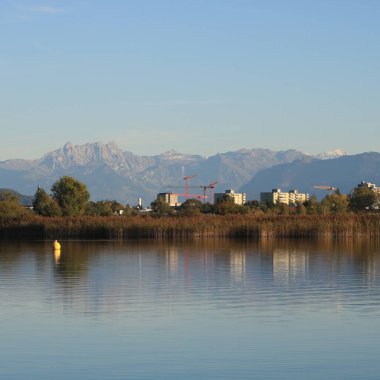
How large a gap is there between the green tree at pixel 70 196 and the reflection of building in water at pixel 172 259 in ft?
157

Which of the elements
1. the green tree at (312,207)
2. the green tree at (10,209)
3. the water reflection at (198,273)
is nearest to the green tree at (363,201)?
Answer: the green tree at (312,207)

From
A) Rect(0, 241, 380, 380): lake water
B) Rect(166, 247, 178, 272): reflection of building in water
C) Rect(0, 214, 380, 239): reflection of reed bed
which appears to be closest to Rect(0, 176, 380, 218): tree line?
Rect(0, 214, 380, 239): reflection of reed bed

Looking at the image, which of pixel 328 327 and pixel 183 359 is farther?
pixel 328 327

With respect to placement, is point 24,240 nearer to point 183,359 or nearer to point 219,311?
point 219,311

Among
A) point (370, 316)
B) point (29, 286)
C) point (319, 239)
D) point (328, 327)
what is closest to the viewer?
point (328, 327)

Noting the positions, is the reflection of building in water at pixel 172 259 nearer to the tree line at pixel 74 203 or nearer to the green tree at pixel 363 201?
the tree line at pixel 74 203

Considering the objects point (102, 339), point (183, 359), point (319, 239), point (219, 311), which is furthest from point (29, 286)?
point (319, 239)

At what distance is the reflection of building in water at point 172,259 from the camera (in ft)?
145

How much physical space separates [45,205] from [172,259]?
6263cm

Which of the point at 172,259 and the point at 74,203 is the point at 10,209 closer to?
the point at 74,203

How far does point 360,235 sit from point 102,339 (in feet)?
183

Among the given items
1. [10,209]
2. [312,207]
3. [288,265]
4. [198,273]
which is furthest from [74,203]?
[198,273]

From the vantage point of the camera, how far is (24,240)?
78625mm

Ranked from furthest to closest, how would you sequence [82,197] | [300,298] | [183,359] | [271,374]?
1. [82,197]
2. [300,298]
3. [183,359]
4. [271,374]
